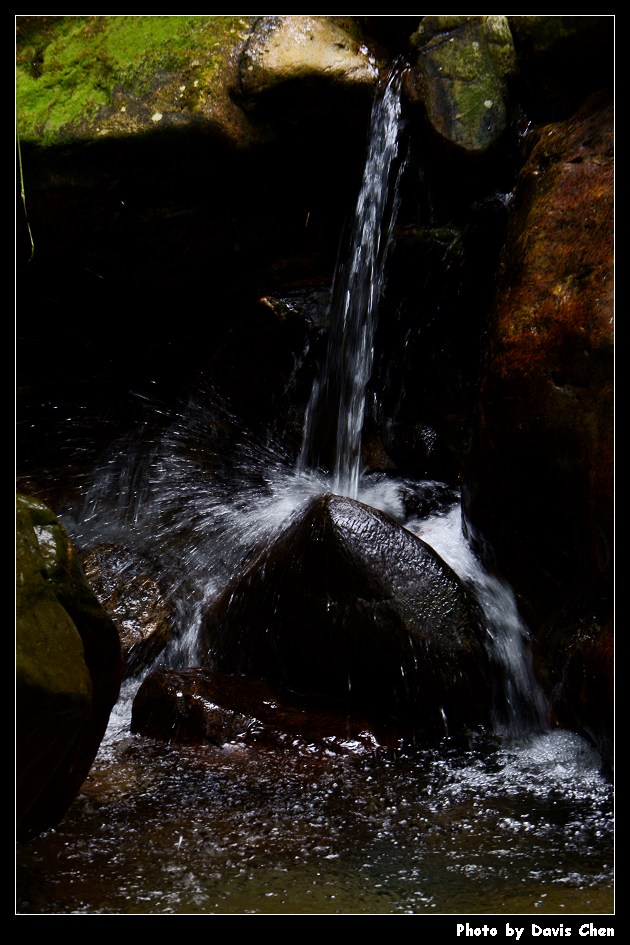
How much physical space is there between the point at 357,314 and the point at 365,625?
2.81m

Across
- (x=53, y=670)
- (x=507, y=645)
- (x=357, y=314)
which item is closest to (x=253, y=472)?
(x=357, y=314)

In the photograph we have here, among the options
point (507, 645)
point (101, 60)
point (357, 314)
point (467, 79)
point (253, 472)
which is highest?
point (101, 60)

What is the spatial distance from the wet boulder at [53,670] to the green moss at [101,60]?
13.7ft

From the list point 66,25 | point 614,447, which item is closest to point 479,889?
point 614,447

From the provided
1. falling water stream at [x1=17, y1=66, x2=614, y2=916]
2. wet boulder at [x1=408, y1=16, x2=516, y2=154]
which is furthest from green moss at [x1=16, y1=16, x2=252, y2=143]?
falling water stream at [x1=17, y1=66, x2=614, y2=916]

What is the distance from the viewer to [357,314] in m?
6.06

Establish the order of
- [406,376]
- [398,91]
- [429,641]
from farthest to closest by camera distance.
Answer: [406,376]
[398,91]
[429,641]

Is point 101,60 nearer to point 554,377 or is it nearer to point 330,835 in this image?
point 554,377

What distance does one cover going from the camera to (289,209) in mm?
6270

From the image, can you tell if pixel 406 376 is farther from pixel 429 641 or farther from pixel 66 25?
pixel 66 25

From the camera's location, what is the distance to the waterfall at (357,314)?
5668 millimetres

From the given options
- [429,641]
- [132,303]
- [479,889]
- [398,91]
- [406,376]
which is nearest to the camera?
[479,889]

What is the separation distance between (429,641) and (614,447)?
1245mm

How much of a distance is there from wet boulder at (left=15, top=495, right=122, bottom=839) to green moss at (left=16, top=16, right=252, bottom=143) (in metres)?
4.18
